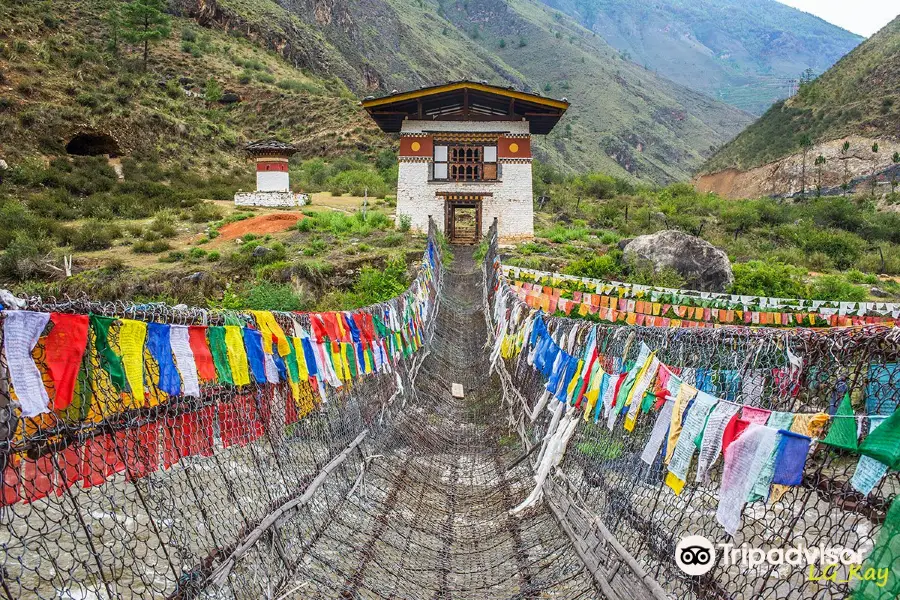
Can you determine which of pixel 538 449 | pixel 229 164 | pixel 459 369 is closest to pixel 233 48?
pixel 229 164

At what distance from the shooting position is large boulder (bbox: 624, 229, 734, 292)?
70.3 ft

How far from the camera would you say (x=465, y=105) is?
27469 mm

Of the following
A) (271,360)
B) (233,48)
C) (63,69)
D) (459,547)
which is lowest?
(459,547)

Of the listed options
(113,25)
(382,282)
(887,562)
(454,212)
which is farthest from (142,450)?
(113,25)

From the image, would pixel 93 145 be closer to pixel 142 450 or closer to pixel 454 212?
pixel 454 212

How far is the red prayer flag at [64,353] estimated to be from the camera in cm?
377

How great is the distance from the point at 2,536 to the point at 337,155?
5724cm

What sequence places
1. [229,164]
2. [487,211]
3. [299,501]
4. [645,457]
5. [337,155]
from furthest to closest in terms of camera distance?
[337,155], [229,164], [487,211], [299,501], [645,457]

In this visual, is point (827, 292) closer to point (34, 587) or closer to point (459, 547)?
point (459, 547)

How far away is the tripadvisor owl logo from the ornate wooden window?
24802mm

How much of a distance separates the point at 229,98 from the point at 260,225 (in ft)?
140

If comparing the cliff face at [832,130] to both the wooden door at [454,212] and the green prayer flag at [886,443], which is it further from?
the green prayer flag at [886,443]

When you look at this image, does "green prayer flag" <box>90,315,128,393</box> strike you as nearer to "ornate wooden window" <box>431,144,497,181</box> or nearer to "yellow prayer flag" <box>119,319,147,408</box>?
"yellow prayer flag" <box>119,319,147,408</box>

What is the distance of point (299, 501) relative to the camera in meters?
5.77
